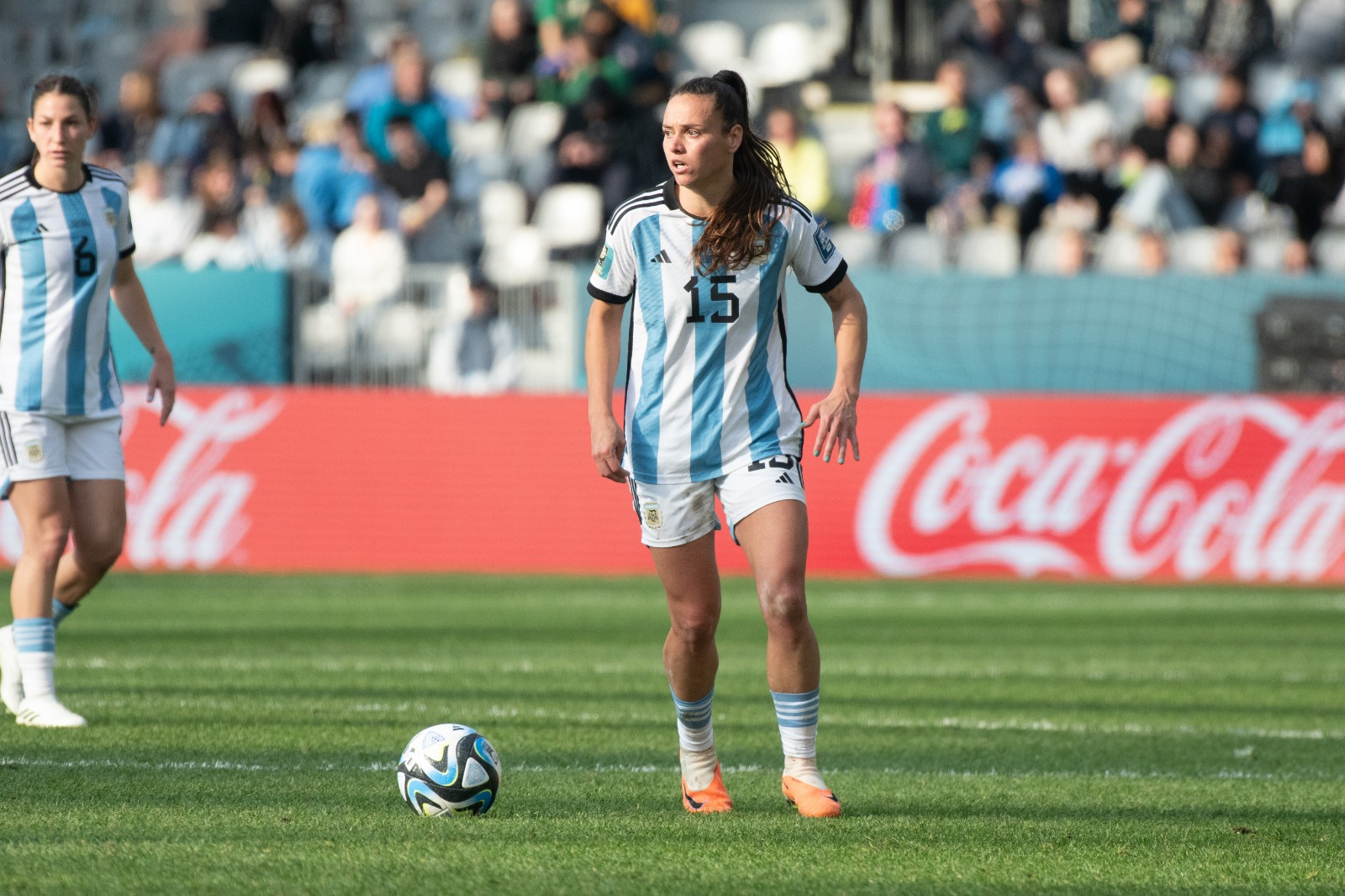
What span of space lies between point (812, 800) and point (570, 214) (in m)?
13.1

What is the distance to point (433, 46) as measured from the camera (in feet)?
73.3

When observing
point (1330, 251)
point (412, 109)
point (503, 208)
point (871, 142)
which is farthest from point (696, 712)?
point (871, 142)

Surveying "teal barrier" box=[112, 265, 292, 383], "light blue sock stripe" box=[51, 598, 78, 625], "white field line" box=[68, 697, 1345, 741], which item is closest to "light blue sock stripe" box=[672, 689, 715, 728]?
"white field line" box=[68, 697, 1345, 741]

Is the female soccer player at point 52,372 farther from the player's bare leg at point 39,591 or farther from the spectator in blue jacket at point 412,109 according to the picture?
the spectator in blue jacket at point 412,109

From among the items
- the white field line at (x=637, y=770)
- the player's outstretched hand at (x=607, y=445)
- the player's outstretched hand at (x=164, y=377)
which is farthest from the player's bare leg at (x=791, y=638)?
the player's outstretched hand at (x=164, y=377)

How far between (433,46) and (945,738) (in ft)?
52.9

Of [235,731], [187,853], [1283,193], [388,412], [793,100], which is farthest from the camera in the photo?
[793,100]

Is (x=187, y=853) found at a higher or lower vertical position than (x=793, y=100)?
lower

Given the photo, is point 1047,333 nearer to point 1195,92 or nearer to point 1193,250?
point 1193,250

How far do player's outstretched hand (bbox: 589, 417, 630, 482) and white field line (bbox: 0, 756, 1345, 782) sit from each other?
153cm

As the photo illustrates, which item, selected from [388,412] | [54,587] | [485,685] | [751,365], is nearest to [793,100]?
[388,412]

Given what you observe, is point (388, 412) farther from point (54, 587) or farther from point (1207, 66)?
point (1207, 66)

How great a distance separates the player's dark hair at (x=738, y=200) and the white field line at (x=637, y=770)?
2.06 metres

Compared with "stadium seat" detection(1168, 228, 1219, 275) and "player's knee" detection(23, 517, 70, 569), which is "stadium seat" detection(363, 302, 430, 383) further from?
"player's knee" detection(23, 517, 70, 569)
